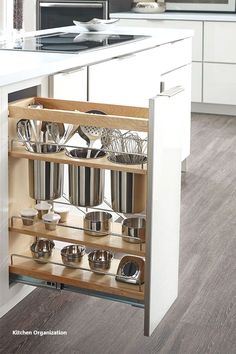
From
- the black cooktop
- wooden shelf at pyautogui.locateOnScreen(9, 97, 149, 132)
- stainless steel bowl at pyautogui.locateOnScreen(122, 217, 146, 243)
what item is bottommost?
stainless steel bowl at pyautogui.locateOnScreen(122, 217, 146, 243)

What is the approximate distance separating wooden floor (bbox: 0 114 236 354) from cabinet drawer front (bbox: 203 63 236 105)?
8.61 feet

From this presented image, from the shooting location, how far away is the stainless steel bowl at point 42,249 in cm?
213

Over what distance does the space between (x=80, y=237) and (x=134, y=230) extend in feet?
0.53

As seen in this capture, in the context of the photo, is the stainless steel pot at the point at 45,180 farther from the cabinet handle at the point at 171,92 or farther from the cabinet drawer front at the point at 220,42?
the cabinet drawer front at the point at 220,42

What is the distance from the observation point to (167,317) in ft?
7.16

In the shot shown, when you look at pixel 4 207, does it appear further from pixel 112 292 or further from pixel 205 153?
pixel 205 153

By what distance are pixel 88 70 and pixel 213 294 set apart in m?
0.88

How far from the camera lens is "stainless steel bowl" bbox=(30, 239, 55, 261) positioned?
2129 mm

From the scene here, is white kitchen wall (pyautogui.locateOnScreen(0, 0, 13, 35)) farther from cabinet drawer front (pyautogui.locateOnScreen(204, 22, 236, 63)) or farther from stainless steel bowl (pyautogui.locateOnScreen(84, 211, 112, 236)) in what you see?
cabinet drawer front (pyautogui.locateOnScreen(204, 22, 236, 63))

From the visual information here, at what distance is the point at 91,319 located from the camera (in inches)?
85.4

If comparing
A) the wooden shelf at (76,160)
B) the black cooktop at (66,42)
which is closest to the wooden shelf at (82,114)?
the wooden shelf at (76,160)

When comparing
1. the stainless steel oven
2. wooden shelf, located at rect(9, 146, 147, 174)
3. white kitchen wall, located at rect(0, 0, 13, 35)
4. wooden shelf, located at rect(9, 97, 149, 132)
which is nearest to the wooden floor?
wooden shelf, located at rect(9, 146, 147, 174)

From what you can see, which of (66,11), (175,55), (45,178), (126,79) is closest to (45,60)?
(45,178)

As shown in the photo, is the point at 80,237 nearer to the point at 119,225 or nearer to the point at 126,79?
the point at 119,225
